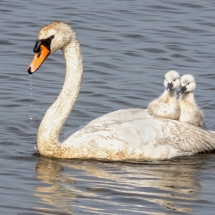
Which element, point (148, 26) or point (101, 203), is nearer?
point (101, 203)

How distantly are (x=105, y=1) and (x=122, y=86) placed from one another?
6.69 meters

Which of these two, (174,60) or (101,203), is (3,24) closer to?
(174,60)

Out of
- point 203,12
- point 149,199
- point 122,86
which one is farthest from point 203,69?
point 149,199

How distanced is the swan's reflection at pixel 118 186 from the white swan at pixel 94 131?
0.14 meters

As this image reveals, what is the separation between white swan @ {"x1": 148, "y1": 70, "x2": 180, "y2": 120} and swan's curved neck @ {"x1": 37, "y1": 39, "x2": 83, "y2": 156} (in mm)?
1175

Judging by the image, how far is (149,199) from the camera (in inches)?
389

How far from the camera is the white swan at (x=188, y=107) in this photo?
41.8 feet

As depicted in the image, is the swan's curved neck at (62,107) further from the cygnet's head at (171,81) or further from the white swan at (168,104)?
the cygnet's head at (171,81)

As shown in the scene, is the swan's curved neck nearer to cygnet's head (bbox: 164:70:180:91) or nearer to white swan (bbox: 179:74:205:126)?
cygnet's head (bbox: 164:70:180:91)

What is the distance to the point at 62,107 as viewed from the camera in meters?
11.8

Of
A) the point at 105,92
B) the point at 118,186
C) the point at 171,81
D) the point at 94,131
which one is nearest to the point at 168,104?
the point at 171,81

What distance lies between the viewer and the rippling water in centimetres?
983

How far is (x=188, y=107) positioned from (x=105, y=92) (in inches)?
96.9

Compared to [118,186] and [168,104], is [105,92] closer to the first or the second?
[168,104]
